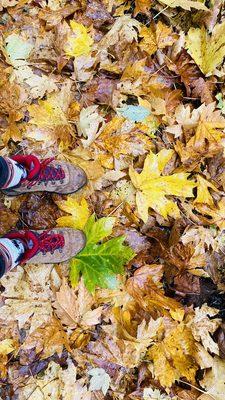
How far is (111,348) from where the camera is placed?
229cm

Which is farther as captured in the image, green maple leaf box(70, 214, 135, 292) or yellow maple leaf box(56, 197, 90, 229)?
yellow maple leaf box(56, 197, 90, 229)

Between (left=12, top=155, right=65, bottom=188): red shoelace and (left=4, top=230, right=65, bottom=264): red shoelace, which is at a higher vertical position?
(left=12, top=155, right=65, bottom=188): red shoelace

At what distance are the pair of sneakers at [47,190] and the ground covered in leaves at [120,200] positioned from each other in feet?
0.24

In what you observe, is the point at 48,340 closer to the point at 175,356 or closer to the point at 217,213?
the point at 175,356

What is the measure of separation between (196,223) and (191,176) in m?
0.27

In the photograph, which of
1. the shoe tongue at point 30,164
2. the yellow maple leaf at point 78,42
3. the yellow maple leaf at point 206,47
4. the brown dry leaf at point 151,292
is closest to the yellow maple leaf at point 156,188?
the brown dry leaf at point 151,292

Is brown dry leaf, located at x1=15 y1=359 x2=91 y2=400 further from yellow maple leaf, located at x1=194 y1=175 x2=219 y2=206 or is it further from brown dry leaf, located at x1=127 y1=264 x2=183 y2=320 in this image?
yellow maple leaf, located at x1=194 y1=175 x2=219 y2=206

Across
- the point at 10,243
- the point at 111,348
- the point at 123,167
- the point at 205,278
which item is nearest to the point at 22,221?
the point at 10,243

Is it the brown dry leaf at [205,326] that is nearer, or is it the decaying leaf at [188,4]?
the brown dry leaf at [205,326]

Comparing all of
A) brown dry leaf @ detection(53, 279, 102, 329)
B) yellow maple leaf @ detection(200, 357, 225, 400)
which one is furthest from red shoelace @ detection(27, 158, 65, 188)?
yellow maple leaf @ detection(200, 357, 225, 400)

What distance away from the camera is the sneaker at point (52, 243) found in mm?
2174

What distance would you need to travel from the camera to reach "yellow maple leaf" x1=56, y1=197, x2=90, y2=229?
2.34 metres

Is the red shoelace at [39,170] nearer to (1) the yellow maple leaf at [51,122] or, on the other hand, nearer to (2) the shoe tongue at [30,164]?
(2) the shoe tongue at [30,164]

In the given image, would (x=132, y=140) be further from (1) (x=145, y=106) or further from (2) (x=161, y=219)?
(2) (x=161, y=219)
